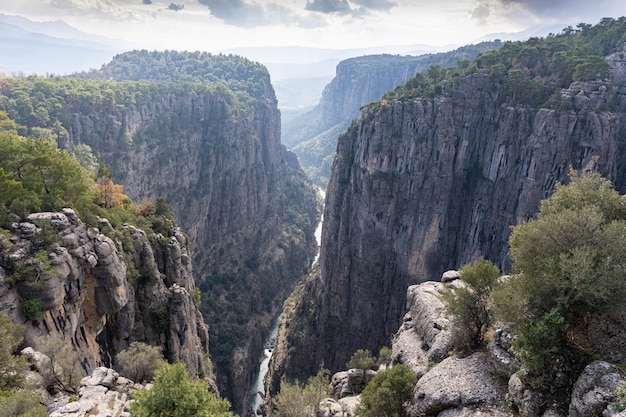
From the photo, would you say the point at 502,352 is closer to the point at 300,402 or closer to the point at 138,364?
the point at 300,402

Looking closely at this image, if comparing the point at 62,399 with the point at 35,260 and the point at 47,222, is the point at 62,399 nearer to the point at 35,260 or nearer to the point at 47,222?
the point at 35,260

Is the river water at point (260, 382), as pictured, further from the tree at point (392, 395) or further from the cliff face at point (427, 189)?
the tree at point (392, 395)

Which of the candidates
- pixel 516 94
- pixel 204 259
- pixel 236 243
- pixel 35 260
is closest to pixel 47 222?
pixel 35 260

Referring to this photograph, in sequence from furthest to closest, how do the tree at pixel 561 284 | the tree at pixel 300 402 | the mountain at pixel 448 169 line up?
the mountain at pixel 448 169
the tree at pixel 300 402
the tree at pixel 561 284

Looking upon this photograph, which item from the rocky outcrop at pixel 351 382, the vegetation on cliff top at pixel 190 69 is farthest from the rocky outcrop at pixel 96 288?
the vegetation on cliff top at pixel 190 69

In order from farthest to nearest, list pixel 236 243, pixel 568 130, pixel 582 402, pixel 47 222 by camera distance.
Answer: pixel 236 243
pixel 568 130
pixel 47 222
pixel 582 402
